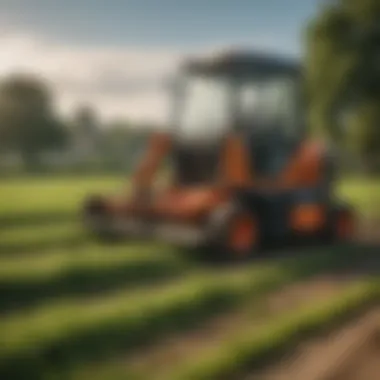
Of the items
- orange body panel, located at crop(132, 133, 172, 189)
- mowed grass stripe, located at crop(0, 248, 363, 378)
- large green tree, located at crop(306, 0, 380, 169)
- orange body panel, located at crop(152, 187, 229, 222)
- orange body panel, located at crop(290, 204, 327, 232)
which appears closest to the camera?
mowed grass stripe, located at crop(0, 248, 363, 378)

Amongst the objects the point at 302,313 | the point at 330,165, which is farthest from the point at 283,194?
the point at 302,313

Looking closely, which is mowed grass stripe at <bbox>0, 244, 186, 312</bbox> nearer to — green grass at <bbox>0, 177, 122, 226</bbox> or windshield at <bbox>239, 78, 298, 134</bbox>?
green grass at <bbox>0, 177, 122, 226</bbox>

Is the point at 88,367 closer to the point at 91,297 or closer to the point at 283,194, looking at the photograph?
the point at 91,297

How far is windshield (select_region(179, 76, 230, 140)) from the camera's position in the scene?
1.72 metres

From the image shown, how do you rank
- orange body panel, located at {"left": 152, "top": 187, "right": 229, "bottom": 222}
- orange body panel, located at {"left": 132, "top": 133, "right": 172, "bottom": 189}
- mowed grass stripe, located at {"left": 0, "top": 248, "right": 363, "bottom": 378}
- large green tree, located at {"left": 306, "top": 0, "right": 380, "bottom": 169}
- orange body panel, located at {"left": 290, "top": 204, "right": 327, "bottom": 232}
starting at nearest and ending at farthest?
mowed grass stripe, located at {"left": 0, "top": 248, "right": 363, "bottom": 378}
orange body panel, located at {"left": 132, "top": 133, "right": 172, "bottom": 189}
large green tree, located at {"left": 306, "top": 0, "right": 380, "bottom": 169}
orange body panel, located at {"left": 152, "top": 187, "right": 229, "bottom": 222}
orange body panel, located at {"left": 290, "top": 204, "right": 327, "bottom": 232}

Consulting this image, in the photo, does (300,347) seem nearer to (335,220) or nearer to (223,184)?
(335,220)

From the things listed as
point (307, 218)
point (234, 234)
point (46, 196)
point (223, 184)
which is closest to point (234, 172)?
point (223, 184)

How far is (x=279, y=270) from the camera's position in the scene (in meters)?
1.89

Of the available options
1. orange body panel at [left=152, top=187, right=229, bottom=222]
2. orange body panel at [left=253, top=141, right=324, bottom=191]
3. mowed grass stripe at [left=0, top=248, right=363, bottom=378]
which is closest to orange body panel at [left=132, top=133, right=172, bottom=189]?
orange body panel at [left=152, top=187, right=229, bottom=222]

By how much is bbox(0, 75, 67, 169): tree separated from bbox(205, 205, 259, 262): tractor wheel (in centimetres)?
55

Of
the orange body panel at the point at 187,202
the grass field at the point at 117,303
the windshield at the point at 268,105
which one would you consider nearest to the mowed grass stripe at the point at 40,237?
the grass field at the point at 117,303

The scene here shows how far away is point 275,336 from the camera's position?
1761 millimetres

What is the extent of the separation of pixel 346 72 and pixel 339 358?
0.68 metres

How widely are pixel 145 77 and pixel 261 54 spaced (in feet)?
0.93
